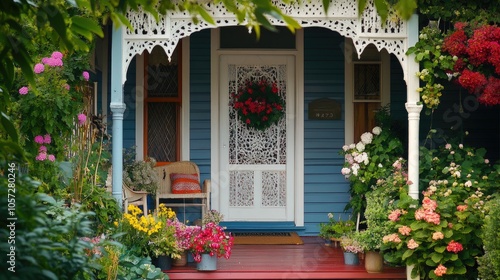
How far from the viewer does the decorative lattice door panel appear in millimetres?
10500

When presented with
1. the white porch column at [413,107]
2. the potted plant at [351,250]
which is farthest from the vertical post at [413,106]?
the potted plant at [351,250]

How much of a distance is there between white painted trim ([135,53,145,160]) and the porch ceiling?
1937 mm

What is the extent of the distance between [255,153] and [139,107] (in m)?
1.57

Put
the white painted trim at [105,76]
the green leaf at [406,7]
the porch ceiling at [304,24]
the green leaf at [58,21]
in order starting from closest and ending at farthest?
the green leaf at [406,7], the green leaf at [58,21], the porch ceiling at [304,24], the white painted trim at [105,76]

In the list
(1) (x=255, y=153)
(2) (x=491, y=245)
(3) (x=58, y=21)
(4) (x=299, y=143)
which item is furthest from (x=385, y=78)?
(3) (x=58, y=21)

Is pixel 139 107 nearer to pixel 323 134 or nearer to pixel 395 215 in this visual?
pixel 323 134

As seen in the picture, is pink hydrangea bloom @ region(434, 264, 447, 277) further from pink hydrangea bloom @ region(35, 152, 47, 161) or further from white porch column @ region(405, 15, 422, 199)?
pink hydrangea bloom @ region(35, 152, 47, 161)

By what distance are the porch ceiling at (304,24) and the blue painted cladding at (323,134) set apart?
2.08 metres

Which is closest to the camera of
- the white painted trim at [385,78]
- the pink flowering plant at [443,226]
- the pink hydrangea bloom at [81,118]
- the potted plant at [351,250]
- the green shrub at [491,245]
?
the green shrub at [491,245]

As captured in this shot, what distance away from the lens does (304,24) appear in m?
8.23

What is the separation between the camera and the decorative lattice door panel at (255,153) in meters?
10.5

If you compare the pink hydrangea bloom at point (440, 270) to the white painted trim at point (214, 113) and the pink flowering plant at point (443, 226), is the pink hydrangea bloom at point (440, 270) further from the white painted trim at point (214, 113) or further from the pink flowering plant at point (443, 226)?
the white painted trim at point (214, 113)

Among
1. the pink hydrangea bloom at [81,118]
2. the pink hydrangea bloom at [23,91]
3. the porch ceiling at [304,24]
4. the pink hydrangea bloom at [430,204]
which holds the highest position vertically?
the porch ceiling at [304,24]

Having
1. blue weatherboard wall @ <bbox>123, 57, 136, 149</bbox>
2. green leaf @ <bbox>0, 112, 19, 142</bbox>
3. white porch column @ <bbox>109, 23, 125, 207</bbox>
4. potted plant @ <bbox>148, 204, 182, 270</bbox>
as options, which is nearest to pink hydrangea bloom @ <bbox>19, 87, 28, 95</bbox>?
white porch column @ <bbox>109, 23, 125, 207</bbox>
